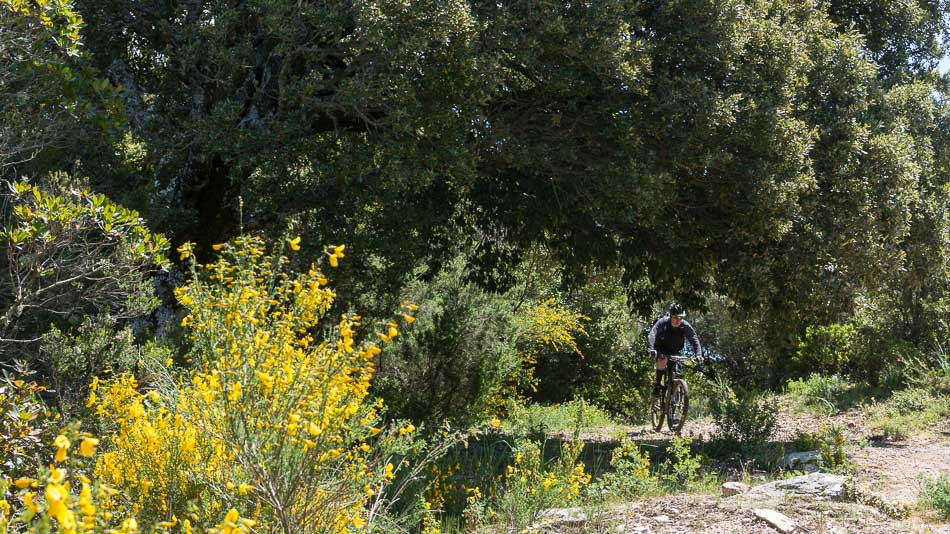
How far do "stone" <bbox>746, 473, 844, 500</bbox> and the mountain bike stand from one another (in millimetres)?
3766

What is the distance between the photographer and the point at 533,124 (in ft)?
29.5

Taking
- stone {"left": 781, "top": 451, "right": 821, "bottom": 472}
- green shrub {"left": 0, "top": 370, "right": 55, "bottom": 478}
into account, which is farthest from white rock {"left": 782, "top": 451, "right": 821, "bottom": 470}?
green shrub {"left": 0, "top": 370, "right": 55, "bottom": 478}

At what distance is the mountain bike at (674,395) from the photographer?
1035 centimetres

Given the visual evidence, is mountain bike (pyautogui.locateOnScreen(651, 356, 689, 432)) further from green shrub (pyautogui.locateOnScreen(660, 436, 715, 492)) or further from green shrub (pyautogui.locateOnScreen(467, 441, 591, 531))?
green shrub (pyautogui.locateOnScreen(467, 441, 591, 531))

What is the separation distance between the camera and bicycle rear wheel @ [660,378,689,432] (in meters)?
10.3

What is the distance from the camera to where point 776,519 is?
5219 mm

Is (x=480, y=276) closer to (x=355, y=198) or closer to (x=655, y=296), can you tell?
(x=655, y=296)

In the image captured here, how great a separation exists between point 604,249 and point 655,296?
178 centimetres

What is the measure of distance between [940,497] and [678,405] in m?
4.97

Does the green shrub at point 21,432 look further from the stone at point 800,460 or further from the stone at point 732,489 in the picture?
the stone at point 800,460

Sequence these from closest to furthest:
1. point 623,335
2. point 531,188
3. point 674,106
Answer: point 674,106 → point 531,188 → point 623,335

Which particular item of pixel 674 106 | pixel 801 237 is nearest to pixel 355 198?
pixel 674 106

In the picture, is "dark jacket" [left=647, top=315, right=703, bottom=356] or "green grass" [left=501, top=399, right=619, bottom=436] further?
"green grass" [left=501, top=399, right=619, bottom=436]

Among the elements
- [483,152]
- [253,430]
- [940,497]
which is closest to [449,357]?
[483,152]
